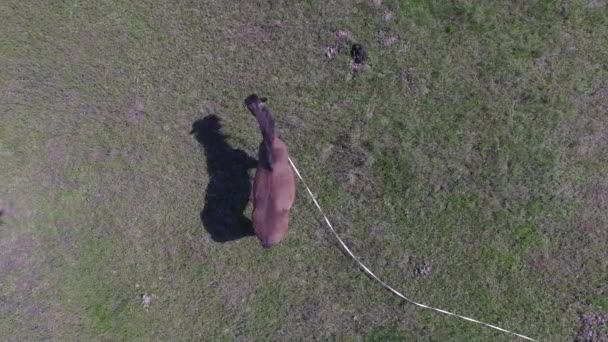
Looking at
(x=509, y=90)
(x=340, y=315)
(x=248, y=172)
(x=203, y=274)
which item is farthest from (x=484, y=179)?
(x=203, y=274)

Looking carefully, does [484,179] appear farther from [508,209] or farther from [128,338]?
[128,338]

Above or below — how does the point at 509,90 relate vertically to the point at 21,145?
above

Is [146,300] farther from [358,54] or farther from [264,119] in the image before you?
[358,54]

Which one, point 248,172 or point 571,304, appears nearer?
point 571,304

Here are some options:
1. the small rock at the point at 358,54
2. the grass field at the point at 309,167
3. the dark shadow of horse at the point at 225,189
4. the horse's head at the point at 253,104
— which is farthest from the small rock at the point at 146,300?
the small rock at the point at 358,54

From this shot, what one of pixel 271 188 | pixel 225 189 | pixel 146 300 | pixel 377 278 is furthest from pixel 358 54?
pixel 146 300
